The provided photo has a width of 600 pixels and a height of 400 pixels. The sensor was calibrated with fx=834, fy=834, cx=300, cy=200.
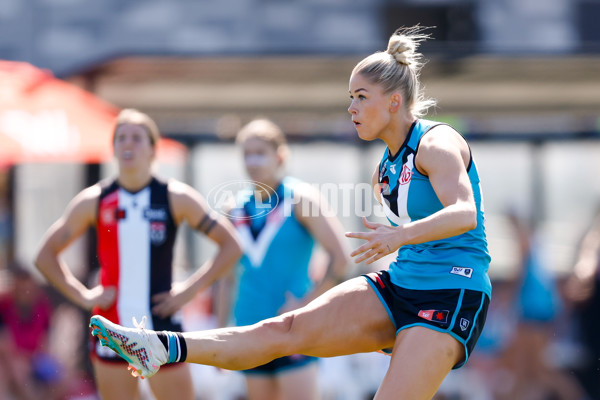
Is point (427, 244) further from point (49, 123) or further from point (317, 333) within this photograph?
point (49, 123)

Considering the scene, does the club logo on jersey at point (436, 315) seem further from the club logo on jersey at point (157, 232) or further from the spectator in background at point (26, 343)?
the spectator in background at point (26, 343)

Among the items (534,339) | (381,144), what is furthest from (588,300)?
(381,144)

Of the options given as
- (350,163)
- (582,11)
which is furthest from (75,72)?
(582,11)

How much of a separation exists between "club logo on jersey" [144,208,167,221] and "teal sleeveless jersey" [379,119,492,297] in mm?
1465

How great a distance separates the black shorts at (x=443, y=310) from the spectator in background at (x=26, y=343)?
405 cm

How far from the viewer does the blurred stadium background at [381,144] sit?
24.9 feet

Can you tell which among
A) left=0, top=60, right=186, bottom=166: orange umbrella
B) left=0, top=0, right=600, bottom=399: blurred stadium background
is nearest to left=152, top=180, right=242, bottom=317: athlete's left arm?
left=0, top=60, right=186, bottom=166: orange umbrella

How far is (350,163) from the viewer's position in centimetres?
855

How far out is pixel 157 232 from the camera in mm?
4395

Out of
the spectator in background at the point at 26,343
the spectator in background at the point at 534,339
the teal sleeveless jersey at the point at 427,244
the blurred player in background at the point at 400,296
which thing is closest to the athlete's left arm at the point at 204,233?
the blurred player in background at the point at 400,296

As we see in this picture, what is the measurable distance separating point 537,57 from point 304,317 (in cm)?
501

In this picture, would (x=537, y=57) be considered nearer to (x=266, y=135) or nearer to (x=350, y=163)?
(x=350, y=163)

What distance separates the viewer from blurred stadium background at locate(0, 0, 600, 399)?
24.9 feet

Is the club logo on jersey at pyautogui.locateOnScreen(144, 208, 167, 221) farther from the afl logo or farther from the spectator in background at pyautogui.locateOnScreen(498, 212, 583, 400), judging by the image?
the spectator in background at pyautogui.locateOnScreen(498, 212, 583, 400)
